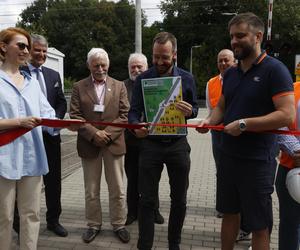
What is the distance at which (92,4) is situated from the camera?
56.7m

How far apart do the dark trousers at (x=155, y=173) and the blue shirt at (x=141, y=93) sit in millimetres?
273

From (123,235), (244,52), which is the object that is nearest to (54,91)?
(123,235)

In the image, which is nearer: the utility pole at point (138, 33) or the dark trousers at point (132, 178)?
the dark trousers at point (132, 178)

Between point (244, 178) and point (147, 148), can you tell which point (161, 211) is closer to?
point (147, 148)

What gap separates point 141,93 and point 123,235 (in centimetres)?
162

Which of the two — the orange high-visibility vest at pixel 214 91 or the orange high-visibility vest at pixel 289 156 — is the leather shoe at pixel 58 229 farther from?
the orange high-visibility vest at pixel 289 156

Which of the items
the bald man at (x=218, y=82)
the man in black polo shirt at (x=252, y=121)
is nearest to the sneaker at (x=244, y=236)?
the man in black polo shirt at (x=252, y=121)

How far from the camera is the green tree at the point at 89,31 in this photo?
52.5 meters

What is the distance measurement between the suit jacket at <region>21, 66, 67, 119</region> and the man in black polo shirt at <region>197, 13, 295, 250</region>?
2.06 m

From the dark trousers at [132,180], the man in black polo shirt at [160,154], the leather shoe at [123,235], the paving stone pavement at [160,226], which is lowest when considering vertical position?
the paving stone pavement at [160,226]

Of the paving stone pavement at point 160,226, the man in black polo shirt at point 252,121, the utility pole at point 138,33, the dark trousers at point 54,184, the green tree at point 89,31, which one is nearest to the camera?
the man in black polo shirt at point 252,121

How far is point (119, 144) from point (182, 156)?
953 mm

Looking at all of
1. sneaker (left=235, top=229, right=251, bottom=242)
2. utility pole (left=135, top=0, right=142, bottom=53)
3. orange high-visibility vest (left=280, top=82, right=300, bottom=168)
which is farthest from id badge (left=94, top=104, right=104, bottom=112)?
→ utility pole (left=135, top=0, right=142, bottom=53)

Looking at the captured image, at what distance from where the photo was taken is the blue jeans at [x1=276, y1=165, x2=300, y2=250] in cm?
300
